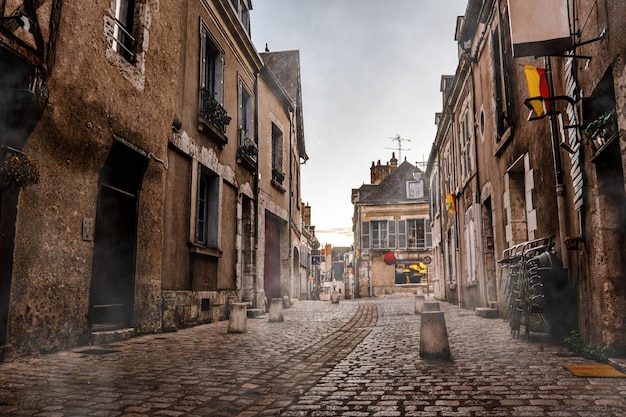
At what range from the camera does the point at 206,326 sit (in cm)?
873

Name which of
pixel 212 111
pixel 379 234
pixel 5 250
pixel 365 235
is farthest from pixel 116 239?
pixel 379 234

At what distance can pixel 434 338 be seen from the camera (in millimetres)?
5121

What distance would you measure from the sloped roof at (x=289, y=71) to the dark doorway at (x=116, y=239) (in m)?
12.7

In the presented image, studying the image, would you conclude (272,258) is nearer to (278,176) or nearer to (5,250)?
(278,176)

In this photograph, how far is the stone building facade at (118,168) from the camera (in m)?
4.91

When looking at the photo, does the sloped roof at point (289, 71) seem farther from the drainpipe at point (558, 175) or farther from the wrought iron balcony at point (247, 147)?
the drainpipe at point (558, 175)

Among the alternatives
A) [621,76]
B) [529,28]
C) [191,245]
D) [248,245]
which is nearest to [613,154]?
[621,76]

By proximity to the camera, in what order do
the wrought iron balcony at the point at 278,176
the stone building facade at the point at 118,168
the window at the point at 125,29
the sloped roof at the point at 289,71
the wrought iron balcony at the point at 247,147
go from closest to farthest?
the stone building facade at the point at 118,168, the window at the point at 125,29, the wrought iron balcony at the point at 247,147, the wrought iron balcony at the point at 278,176, the sloped roof at the point at 289,71

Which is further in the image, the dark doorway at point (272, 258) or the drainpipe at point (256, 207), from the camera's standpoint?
the dark doorway at point (272, 258)

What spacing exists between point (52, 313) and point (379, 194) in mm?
27823

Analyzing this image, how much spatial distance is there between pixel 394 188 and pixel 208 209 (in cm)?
2354

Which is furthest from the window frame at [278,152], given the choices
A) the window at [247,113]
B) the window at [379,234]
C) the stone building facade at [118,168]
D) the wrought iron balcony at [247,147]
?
the window at [379,234]

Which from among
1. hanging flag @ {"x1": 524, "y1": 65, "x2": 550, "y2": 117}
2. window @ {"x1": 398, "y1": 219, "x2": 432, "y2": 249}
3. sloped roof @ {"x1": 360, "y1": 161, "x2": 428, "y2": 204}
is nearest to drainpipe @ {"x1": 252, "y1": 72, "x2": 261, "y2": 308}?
hanging flag @ {"x1": 524, "y1": 65, "x2": 550, "y2": 117}

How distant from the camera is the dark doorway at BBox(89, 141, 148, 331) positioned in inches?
255
